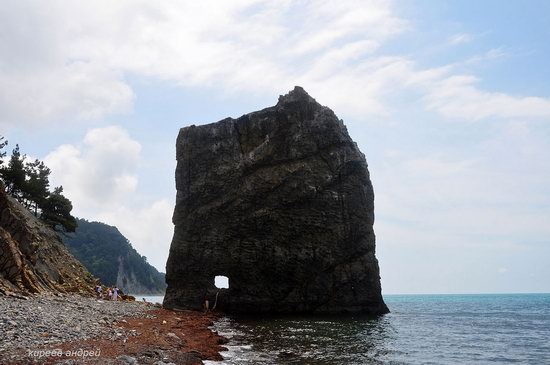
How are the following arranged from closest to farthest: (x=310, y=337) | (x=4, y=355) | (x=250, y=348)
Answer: (x=4, y=355) → (x=250, y=348) → (x=310, y=337)

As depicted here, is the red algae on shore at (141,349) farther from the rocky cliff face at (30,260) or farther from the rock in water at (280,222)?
the rock in water at (280,222)

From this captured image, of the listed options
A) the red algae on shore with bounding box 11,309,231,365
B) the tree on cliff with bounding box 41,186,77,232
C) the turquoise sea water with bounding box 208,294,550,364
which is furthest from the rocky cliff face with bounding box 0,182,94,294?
the turquoise sea water with bounding box 208,294,550,364

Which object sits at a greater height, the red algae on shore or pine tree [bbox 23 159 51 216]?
pine tree [bbox 23 159 51 216]

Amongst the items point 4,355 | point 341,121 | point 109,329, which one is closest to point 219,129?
point 341,121

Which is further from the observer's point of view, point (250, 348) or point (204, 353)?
point (250, 348)

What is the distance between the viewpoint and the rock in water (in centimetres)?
4344

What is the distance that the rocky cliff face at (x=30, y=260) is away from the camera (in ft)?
96.3

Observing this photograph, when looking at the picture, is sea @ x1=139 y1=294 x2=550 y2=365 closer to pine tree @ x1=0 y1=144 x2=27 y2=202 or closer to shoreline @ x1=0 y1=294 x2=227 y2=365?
shoreline @ x1=0 y1=294 x2=227 y2=365

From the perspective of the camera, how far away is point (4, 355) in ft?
37.5

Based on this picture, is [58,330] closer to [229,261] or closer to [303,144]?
[229,261]

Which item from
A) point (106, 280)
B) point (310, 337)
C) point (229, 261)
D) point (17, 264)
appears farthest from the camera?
point (106, 280)

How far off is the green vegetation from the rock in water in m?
24.0

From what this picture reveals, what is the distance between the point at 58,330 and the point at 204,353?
5.59m

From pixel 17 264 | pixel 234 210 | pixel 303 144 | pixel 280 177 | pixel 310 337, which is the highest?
pixel 303 144
